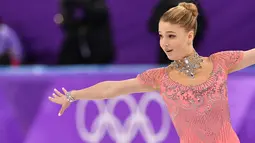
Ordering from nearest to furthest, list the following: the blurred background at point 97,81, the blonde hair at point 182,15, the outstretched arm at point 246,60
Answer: the blonde hair at point 182,15
the outstretched arm at point 246,60
the blurred background at point 97,81

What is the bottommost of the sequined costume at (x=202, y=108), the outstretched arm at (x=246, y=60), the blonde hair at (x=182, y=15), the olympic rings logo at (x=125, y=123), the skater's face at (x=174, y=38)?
the olympic rings logo at (x=125, y=123)

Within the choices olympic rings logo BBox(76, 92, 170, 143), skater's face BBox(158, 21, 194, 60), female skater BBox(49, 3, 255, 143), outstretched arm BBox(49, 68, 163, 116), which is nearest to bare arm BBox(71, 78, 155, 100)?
outstretched arm BBox(49, 68, 163, 116)

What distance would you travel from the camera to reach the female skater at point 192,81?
306cm

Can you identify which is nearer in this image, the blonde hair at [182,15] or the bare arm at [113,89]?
the blonde hair at [182,15]

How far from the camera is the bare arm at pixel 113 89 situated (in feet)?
10.7

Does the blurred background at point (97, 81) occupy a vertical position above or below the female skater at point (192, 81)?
below

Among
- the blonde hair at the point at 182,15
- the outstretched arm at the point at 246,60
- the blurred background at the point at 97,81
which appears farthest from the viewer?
the blurred background at the point at 97,81

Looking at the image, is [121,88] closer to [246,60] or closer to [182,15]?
[182,15]

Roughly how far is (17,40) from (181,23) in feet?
19.1

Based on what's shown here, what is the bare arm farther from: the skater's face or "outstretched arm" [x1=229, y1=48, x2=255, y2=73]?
"outstretched arm" [x1=229, y1=48, x2=255, y2=73]

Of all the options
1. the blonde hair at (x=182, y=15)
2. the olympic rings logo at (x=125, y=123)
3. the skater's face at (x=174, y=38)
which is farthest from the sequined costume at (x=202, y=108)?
the olympic rings logo at (x=125, y=123)

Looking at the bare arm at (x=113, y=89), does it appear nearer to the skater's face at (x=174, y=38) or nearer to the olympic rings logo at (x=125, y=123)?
the skater's face at (x=174, y=38)

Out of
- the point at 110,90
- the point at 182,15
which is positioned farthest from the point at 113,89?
the point at 182,15

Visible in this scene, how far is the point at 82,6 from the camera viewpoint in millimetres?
6145
